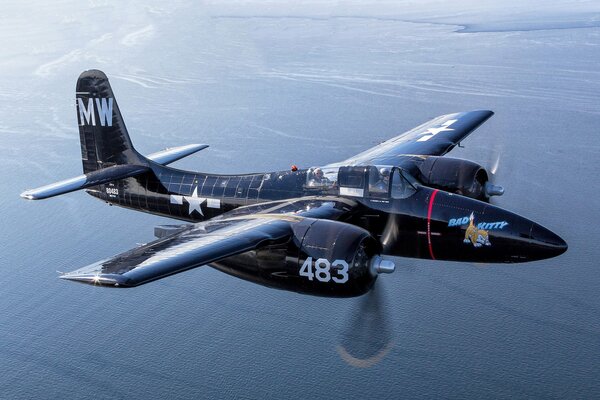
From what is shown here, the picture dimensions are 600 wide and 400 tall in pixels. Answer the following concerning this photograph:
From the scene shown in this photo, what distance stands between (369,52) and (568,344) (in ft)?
225

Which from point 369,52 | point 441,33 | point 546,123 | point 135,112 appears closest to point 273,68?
point 369,52

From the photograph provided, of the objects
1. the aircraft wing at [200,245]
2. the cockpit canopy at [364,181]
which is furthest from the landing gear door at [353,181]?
the aircraft wing at [200,245]

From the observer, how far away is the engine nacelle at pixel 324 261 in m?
24.1

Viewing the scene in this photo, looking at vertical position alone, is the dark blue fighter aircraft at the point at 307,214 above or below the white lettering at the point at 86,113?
below

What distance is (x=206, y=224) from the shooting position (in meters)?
28.3

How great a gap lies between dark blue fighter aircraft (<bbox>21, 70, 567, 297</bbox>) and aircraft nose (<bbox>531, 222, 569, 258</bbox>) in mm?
56

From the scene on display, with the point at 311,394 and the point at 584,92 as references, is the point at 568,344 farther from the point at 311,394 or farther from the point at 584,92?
the point at 584,92

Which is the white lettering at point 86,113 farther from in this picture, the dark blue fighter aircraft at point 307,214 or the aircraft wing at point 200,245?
the aircraft wing at point 200,245

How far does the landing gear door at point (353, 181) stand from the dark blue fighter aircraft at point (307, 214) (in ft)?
Result: 0.17

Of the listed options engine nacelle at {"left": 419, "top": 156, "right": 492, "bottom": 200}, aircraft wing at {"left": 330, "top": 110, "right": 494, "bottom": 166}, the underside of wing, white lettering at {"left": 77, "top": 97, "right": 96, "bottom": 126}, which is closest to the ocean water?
the underside of wing

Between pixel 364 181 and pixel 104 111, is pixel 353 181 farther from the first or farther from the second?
pixel 104 111

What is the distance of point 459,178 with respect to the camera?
3256cm

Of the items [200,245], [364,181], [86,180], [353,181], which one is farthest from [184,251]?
[86,180]

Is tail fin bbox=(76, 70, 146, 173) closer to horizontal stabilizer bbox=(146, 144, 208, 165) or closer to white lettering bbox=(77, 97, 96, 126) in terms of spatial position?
white lettering bbox=(77, 97, 96, 126)
